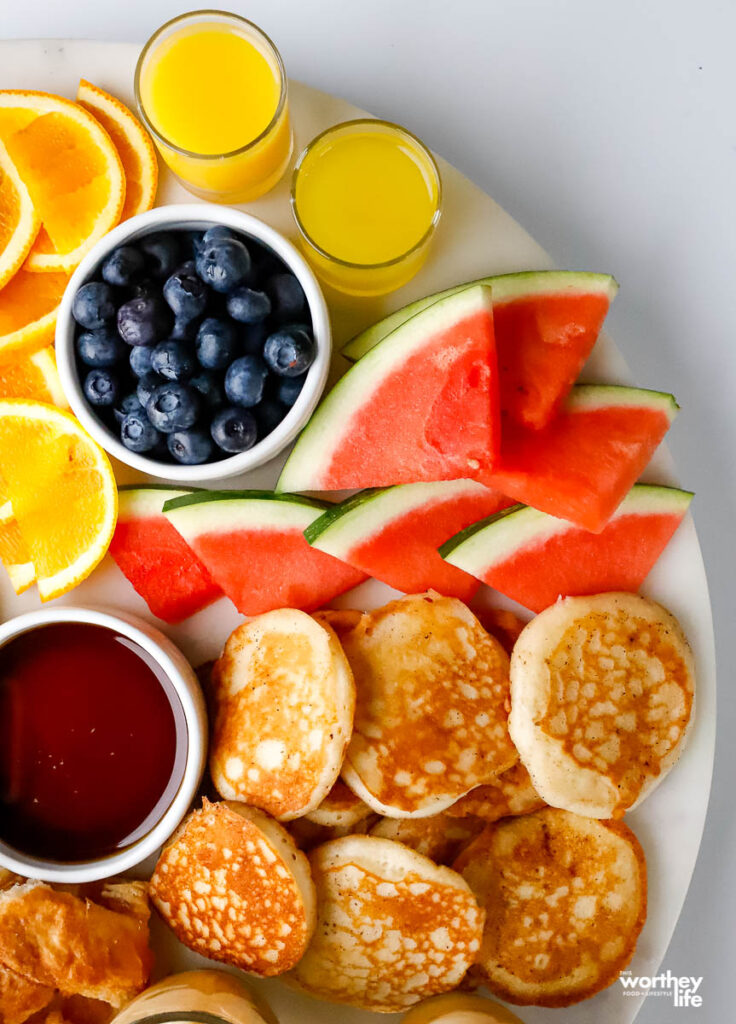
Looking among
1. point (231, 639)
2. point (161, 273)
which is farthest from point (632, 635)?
point (161, 273)

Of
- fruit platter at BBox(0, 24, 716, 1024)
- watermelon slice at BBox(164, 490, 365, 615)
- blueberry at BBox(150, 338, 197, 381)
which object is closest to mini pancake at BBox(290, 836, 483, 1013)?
fruit platter at BBox(0, 24, 716, 1024)

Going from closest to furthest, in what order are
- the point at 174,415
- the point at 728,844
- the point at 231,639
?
the point at 174,415 < the point at 231,639 < the point at 728,844

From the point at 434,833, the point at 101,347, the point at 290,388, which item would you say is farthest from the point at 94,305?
the point at 434,833

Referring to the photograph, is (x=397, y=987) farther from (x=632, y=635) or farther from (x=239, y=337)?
(x=239, y=337)

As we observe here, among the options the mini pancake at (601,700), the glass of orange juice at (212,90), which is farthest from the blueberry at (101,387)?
the mini pancake at (601,700)

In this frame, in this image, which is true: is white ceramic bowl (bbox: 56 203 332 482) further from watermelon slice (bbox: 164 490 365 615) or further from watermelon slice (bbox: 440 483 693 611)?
watermelon slice (bbox: 440 483 693 611)
